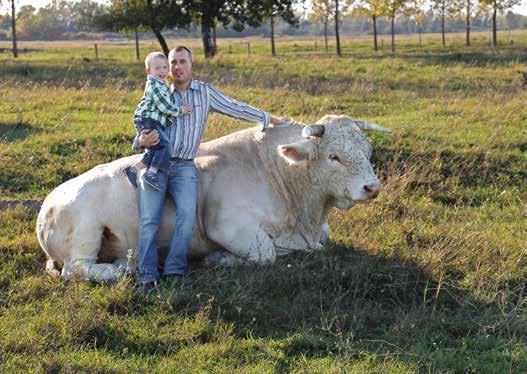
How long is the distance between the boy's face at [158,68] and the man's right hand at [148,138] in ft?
1.48

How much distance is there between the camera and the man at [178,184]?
19.9ft

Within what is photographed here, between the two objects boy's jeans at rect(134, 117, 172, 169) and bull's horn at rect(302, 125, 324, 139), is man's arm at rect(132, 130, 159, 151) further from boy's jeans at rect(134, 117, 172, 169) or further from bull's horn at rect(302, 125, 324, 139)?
bull's horn at rect(302, 125, 324, 139)

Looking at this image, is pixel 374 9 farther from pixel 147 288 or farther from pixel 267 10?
pixel 147 288

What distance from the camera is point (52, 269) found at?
6.40 metres

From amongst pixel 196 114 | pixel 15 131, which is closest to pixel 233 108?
pixel 196 114

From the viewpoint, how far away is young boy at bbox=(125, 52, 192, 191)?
598cm

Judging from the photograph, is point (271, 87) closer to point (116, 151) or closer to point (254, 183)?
point (116, 151)

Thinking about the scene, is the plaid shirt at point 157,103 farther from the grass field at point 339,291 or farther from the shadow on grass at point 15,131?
the shadow on grass at point 15,131

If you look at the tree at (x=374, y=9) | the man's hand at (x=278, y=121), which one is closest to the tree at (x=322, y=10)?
the tree at (x=374, y=9)

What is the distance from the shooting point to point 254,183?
6.65 m

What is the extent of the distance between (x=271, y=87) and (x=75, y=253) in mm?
11657

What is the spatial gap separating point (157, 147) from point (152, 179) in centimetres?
26

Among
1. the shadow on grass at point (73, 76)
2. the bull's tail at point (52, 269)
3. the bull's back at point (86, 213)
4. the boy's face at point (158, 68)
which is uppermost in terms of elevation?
the shadow on grass at point (73, 76)

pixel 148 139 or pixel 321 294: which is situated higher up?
pixel 148 139
